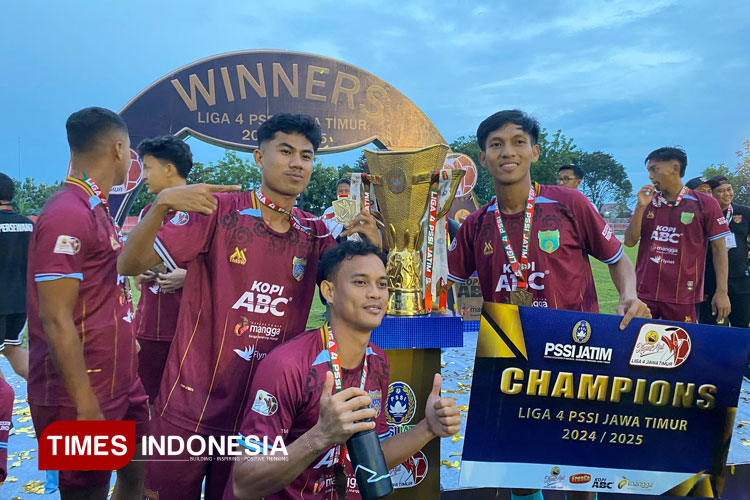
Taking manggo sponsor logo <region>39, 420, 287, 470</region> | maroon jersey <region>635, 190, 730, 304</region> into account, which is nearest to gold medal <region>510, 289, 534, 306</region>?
manggo sponsor logo <region>39, 420, 287, 470</region>

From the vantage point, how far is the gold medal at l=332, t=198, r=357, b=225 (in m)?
2.53

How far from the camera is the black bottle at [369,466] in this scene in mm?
1493

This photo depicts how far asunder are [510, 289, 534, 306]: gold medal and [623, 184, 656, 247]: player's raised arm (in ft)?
7.88

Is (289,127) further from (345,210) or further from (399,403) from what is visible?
(399,403)

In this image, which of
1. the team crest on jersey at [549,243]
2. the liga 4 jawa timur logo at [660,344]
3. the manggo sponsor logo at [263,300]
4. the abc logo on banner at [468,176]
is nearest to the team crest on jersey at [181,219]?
the manggo sponsor logo at [263,300]

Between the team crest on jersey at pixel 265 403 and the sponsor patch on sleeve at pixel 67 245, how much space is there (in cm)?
115

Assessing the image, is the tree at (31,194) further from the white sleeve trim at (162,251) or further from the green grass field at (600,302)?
the white sleeve trim at (162,251)

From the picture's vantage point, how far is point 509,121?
102 inches

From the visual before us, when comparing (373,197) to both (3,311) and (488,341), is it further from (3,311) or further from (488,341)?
(3,311)

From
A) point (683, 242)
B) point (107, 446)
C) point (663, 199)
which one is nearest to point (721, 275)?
point (683, 242)

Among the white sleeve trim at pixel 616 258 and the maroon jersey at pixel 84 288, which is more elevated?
the white sleeve trim at pixel 616 258

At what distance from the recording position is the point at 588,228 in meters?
2.69

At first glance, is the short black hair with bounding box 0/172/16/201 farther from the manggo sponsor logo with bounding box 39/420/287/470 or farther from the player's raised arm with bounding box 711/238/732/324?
the player's raised arm with bounding box 711/238/732/324

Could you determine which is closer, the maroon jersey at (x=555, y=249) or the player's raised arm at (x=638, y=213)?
the maroon jersey at (x=555, y=249)
